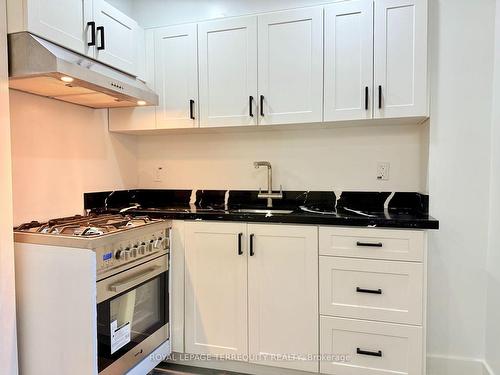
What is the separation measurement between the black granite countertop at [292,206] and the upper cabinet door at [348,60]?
0.59 metres

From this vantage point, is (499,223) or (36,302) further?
(499,223)

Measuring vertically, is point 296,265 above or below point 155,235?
below

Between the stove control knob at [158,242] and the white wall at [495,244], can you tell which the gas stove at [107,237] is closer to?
the stove control knob at [158,242]

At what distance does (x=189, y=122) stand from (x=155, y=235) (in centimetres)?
81

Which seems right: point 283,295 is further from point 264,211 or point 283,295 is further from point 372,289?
point 264,211

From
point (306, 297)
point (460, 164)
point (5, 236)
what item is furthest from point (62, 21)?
point (460, 164)

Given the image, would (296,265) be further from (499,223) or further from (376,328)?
(499,223)

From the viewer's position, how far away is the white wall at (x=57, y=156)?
1810 mm

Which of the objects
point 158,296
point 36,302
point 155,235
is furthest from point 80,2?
point 158,296

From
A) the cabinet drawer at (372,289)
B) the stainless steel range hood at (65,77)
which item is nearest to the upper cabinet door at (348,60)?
the cabinet drawer at (372,289)

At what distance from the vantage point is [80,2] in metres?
1.80

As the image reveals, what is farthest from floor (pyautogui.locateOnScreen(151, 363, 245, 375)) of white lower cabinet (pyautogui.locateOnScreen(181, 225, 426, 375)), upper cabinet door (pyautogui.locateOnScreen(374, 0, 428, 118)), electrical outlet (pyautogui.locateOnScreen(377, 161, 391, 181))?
upper cabinet door (pyautogui.locateOnScreen(374, 0, 428, 118))

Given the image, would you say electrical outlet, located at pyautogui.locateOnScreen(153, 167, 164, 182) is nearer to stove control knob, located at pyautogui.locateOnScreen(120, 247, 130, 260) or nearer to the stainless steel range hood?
the stainless steel range hood

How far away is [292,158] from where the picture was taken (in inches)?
94.6
